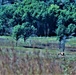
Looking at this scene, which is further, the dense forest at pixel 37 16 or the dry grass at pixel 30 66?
the dense forest at pixel 37 16

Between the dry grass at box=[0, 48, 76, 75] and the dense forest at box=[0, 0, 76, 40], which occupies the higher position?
the dry grass at box=[0, 48, 76, 75]

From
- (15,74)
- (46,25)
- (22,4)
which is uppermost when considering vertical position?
(15,74)

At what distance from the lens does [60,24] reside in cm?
4006

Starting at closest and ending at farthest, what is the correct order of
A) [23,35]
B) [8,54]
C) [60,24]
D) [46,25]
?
[8,54] → [23,35] → [60,24] → [46,25]

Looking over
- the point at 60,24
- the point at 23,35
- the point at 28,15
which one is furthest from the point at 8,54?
the point at 28,15

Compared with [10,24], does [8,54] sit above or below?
above

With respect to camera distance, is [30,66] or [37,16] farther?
[37,16]

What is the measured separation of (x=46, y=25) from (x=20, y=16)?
4.82 m

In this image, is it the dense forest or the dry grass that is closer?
the dry grass

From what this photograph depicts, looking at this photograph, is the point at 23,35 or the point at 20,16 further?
the point at 20,16

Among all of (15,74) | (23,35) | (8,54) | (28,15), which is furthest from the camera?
(28,15)

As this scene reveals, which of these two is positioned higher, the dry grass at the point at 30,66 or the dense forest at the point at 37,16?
the dry grass at the point at 30,66

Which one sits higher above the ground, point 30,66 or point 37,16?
point 30,66

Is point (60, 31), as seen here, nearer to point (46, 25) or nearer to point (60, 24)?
point (60, 24)
